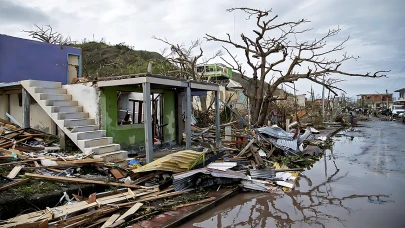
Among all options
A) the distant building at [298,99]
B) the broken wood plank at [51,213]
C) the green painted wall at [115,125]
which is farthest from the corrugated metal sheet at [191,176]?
the distant building at [298,99]

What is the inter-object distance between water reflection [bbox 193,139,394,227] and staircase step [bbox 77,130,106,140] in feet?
17.6

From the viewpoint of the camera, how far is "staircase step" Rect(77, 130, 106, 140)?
956 centimetres

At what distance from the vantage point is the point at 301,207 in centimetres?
665

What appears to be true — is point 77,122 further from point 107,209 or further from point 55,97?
point 107,209

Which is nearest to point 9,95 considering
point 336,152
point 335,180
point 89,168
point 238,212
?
point 89,168

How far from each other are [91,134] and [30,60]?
7631 mm

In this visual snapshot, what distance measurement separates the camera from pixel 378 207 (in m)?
6.56

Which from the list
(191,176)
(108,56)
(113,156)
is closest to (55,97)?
(113,156)

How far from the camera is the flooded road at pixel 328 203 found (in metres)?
5.81

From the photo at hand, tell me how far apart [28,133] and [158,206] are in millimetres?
6948

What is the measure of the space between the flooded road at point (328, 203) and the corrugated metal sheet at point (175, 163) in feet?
5.30

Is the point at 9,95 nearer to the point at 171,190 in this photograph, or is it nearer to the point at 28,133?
the point at 28,133

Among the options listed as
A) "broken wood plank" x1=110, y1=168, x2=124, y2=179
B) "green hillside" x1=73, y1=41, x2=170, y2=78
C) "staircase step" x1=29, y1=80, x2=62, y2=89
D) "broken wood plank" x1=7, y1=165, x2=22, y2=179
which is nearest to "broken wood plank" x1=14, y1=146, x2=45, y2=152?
"broken wood plank" x1=7, y1=165, x2=22, y2=179

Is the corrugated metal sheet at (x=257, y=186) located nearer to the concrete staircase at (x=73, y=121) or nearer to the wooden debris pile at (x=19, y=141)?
the concrete staircase at (x=73, y=121)
